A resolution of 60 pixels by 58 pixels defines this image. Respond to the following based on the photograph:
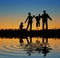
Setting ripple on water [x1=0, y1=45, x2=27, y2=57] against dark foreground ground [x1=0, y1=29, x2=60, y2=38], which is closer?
ripple on water [x1=0, y1=45, x2=27, y2=57]

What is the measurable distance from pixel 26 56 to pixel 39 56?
0.49m

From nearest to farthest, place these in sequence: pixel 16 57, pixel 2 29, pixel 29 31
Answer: pixel 16 57 → pixel 29 31 → pixel 2 29

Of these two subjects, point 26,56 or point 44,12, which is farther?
point 44,12

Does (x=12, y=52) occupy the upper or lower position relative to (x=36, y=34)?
lower

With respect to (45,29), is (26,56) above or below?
below

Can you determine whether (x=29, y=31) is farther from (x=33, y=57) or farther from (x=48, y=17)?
(x=33, y=57)

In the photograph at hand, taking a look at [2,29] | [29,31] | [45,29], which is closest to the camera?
[45,29]

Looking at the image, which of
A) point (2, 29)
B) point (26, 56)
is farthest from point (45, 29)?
point (26, 56)

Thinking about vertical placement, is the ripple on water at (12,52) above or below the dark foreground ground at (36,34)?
below

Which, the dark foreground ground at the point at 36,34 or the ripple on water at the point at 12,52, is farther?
the dark foreground ground at the point at 36,34

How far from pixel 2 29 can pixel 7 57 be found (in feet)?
93.8

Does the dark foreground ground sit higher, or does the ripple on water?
the dark foreground ground

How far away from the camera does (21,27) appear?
3375 cm

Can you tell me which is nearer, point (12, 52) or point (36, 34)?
point (12, 52)
